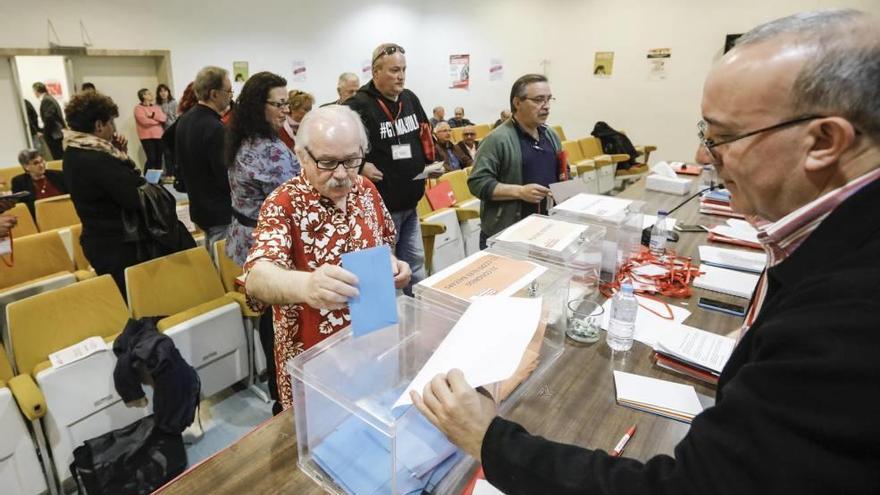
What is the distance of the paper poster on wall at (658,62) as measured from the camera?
756 cm

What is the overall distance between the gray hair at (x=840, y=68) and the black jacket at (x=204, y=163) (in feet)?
8.31

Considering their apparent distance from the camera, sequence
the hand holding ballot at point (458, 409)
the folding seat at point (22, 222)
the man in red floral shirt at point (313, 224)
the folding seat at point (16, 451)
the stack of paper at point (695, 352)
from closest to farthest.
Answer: the hand holding ballot at point (458, 409) → the stack of paper at point (695, 352) → the man in red floral shirt at point (313, 224) → the folding seat at point (16, 451) → the folding seat at point (22, 222)

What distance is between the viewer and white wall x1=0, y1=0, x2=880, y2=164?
6.41 metres

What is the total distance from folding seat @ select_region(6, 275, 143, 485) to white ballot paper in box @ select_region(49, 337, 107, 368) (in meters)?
0.02

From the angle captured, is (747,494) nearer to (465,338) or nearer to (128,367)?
(465,338)

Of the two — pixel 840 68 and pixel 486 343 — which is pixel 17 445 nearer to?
pixel 486 343

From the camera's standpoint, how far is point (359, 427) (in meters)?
0.94

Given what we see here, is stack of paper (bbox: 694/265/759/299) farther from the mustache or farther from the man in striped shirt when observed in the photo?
the mustache

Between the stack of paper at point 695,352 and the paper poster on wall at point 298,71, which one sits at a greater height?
the paper poster on wall at point 298,71

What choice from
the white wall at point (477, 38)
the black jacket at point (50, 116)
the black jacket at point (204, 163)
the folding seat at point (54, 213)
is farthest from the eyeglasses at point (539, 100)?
the black jacket at point (50, 116)

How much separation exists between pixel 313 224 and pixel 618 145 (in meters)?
6.78

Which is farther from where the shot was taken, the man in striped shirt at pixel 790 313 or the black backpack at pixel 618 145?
the black backpack at pixel 618 145

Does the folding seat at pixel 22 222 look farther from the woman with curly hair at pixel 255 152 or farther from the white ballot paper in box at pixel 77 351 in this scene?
the woman with curly hair at pixel 255 152

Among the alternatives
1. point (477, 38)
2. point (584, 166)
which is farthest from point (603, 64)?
point (584, 166)
